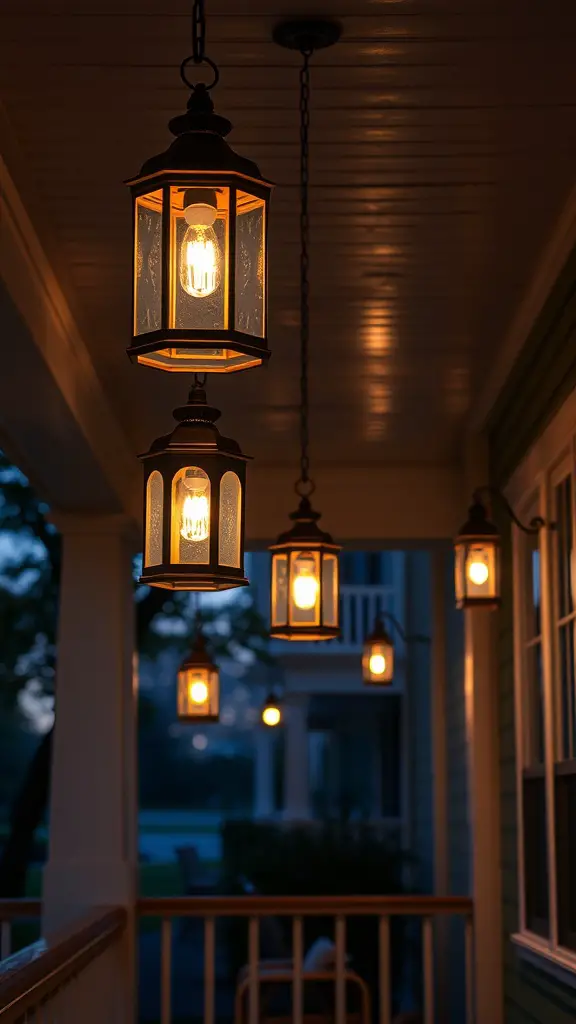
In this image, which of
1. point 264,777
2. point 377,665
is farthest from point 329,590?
point 264,777

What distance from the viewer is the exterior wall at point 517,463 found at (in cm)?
468

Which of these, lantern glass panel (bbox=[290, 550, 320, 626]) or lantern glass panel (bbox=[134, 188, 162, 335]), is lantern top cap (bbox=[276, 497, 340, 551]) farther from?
lantern glass panel (bbox=[134, 188, 162, 335])

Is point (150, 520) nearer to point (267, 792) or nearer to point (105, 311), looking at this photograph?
point (105, 311)

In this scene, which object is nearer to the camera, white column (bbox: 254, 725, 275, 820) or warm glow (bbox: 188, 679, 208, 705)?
warm glow (bbox: 188, 679, 208, 705)

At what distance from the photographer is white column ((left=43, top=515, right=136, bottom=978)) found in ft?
21.6

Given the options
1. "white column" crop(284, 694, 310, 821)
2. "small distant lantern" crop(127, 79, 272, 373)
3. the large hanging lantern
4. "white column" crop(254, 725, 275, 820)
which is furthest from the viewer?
"white column" crop(254, 725, 275, 820)

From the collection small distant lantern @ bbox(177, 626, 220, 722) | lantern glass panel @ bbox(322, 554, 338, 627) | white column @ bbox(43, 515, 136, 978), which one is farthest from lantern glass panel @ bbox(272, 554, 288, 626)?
small distant lantern @ bbox(177, 626, 220, 722)

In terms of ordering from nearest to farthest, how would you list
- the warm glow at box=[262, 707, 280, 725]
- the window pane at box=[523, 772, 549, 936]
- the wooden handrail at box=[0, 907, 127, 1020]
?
the wooden handrail at box=[0, 907, 127, 1020]
the window pane at box=[523, 772, 549, 936]
the warm glow at box=[262, 707, 280, 725]

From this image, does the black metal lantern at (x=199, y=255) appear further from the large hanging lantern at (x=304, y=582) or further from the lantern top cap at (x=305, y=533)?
the lantern top cap at (x=305, y=533)

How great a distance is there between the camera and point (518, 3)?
304 cm

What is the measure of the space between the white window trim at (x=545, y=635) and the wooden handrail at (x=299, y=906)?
0.90m

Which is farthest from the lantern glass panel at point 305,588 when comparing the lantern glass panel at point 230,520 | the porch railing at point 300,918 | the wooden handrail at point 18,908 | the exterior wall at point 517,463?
the wooden handrail at point 18,908

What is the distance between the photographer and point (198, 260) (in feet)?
7.52

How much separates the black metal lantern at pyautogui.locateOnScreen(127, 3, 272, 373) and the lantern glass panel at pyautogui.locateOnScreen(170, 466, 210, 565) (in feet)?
1.55
